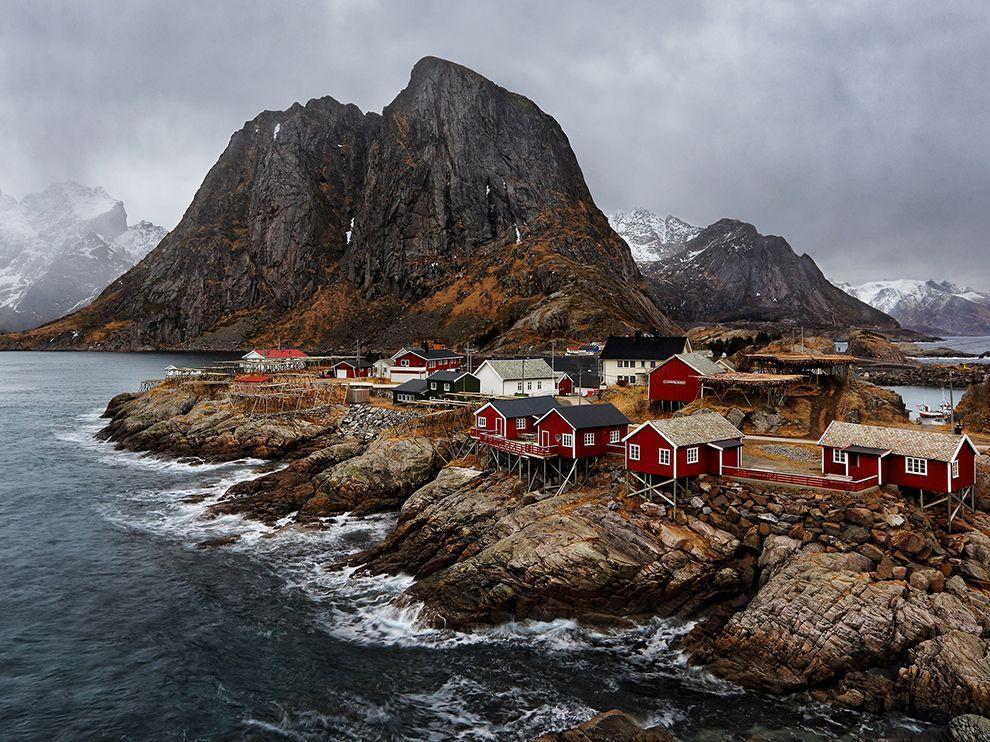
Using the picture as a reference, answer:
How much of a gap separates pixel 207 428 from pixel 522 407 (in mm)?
43300

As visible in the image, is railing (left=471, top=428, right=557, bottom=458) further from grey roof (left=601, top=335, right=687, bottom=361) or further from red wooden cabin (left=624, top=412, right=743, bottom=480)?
grey roof (left=601, top=335, right=687, bottom=361)

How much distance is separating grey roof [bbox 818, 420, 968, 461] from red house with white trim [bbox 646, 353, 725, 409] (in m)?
18.4

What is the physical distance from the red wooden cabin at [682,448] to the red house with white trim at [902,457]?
18.2 feet

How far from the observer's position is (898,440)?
31.8 meters

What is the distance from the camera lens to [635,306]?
160m

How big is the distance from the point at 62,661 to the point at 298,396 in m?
51.4

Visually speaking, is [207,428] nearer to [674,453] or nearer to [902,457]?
[674,453]

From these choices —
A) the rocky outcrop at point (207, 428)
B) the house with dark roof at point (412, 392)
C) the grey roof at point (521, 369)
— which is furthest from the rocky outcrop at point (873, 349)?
the rocky outcrop at point (207, 428)

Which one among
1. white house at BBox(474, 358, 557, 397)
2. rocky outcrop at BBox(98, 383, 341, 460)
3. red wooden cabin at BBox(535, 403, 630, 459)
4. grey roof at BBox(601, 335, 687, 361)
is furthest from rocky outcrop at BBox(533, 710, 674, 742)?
grey roof at BBox(601, 335, 687, 361)

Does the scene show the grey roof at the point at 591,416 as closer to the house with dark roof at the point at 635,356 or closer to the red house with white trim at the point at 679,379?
the red house with white trim at the point at 679,379

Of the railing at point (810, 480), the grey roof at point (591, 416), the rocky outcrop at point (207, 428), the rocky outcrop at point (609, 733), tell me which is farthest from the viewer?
the rocky outcrop at point (207, 428)

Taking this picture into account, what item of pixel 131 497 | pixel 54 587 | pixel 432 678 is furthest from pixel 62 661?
pixel 131 497

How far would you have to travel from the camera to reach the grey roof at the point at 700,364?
174 ft

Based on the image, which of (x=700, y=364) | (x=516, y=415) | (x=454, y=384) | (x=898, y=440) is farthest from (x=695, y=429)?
(x=454, y=384)
